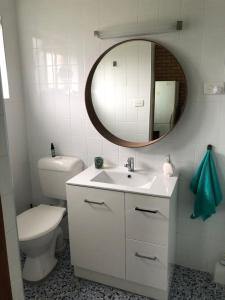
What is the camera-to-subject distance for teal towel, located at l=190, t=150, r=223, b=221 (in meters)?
1.79

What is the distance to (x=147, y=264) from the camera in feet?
5.80

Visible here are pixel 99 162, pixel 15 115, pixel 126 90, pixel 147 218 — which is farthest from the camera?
pixel 15 115

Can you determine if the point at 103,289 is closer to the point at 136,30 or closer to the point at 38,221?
the point at 38,221

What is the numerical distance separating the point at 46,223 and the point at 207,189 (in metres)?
1.24

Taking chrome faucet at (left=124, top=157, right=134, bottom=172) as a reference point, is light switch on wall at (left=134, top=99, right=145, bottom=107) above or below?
above

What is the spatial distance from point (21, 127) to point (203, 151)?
1663 millimetres

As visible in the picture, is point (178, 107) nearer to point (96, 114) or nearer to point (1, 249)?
point (96, 114)

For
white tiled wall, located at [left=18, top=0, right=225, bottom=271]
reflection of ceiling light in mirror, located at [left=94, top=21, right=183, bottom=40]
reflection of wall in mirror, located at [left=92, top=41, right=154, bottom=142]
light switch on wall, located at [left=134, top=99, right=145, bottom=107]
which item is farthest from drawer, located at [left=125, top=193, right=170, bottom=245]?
reflection of ceiling light in mirror, located at [left=94, top=21, right=183, bottom=40]

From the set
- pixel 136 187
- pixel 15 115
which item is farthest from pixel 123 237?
pixel 15 115

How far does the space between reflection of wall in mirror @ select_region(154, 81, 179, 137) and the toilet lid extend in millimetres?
1089

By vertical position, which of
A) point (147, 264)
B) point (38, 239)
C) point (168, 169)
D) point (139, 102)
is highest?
point (139, 102)

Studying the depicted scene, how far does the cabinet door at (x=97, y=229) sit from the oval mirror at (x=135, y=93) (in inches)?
20.8

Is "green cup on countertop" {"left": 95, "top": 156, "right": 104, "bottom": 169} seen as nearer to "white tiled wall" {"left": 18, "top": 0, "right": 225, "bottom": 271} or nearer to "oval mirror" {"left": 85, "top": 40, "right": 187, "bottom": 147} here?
"white tiled wall" {"left": 18, "top": 0, "right": 225, "bottom": 271}

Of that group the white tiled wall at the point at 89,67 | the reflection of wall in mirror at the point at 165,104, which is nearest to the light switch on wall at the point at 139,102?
the reflection of wall in mirror at the point at 165,104
